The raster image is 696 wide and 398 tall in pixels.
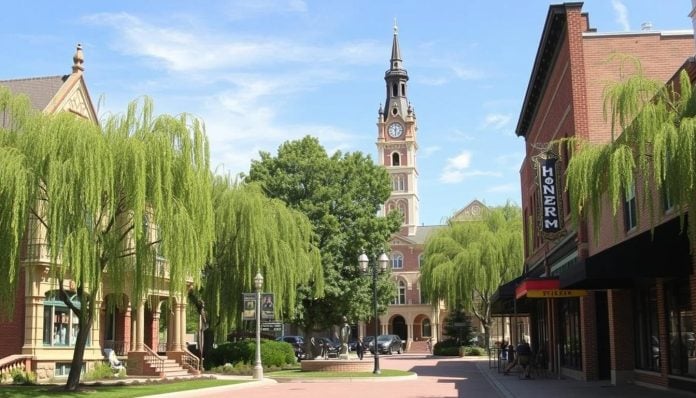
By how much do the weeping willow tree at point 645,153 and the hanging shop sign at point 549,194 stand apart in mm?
10756

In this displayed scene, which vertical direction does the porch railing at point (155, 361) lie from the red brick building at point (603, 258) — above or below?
below

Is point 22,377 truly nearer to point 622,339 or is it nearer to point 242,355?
point 242,355

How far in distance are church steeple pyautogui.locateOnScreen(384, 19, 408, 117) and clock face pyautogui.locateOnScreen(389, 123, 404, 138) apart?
68.2 inches

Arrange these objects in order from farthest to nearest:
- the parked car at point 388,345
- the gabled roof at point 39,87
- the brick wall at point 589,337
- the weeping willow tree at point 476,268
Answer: the parked car at point 388,345
the weeping willow tree at point 476,268
the gabled roof at point 39,87
the brick wall at point 589,337

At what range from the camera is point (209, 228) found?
74.9ft

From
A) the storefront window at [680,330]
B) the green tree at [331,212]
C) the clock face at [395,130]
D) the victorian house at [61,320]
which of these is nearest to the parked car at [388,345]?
the green tree at [331,212]

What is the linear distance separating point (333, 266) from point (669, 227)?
2697 centimetres

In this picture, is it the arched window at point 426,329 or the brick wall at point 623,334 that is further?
the arched window at point 426,329

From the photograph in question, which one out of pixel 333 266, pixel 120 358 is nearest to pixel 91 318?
pixel 120 358

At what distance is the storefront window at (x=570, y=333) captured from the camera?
88.0 ft

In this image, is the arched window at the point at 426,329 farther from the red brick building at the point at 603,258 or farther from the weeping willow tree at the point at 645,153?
the weeping willow tree at the point at 645,153

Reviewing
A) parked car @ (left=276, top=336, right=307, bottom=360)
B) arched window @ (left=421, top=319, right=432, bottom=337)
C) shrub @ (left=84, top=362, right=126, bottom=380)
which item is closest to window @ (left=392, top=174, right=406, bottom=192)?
arched window @ (left=421, top=319, right=432, bottom=337)

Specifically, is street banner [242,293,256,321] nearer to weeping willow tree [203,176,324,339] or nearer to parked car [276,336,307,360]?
weeping willow tree [203,176,324,339]

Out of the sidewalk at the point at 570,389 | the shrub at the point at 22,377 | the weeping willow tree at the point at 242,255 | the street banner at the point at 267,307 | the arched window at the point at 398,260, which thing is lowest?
the sidewalk at the point at 570,389
